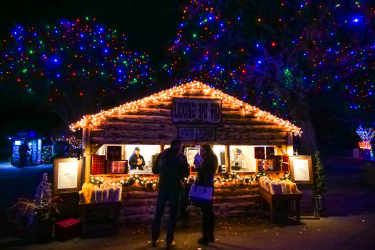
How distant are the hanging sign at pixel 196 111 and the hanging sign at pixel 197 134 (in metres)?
0.23

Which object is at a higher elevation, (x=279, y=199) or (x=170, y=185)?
(x=170, y=185)

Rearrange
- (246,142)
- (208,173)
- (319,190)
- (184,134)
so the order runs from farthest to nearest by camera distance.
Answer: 1. (246,142)
2. (184,134)
3. (319,190)
4. (208,173)

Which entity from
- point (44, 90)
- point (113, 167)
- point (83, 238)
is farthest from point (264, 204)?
point (44, 90)

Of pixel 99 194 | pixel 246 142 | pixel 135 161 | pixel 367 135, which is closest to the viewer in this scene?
pixel 99 194

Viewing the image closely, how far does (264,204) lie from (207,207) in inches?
124

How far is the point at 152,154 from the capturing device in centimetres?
1075

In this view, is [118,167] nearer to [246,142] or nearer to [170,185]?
[170,185]

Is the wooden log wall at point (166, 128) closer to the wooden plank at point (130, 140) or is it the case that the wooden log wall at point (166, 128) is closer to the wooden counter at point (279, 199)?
the wooden plank at point (130, 140)

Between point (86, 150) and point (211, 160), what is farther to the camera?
point (86, 150)

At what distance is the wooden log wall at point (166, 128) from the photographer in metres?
7.46

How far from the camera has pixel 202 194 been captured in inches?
216

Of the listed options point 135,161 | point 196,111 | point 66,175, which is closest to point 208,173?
point 196,111

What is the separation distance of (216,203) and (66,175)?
4.04 m

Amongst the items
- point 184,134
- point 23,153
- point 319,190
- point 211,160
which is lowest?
point 319,190
